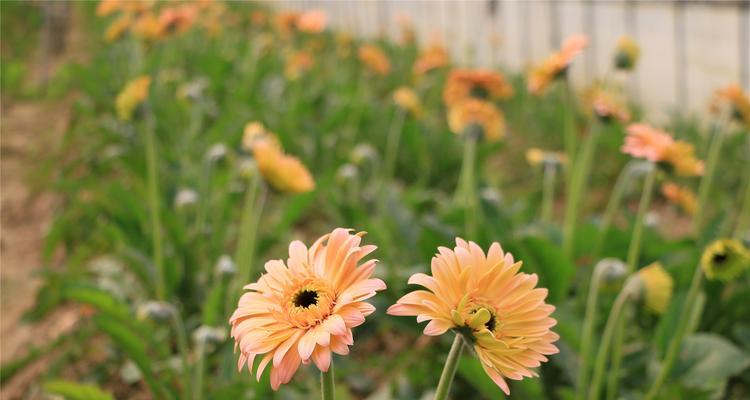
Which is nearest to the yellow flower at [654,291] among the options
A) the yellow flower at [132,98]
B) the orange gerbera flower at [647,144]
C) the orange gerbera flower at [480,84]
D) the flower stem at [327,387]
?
the orange gerbera flower at [647,144]

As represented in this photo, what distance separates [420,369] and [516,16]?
674 cm

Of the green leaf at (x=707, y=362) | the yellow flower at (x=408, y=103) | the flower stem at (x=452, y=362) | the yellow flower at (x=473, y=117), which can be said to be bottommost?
the green leaf at (x=707, y=362)

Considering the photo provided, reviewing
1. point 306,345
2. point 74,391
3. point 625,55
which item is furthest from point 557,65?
point 306,345

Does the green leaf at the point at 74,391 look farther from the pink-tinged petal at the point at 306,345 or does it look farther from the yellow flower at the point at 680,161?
the yellow flower at the point at 680,161

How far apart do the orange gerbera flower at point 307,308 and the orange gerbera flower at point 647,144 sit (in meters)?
0.95

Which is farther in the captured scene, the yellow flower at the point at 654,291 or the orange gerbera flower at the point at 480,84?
the orange gerbera flower at the point at 480,84

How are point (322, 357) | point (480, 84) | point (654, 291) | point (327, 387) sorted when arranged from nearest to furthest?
point (322, 357) < point (327, 387) < point (654, 291) < point (480, 84)

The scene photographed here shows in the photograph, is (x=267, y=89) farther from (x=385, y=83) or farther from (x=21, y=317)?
(x=21, y=317)

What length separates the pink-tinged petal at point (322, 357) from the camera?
67cm

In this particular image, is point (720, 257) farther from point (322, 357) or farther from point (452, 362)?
point (322, 357)

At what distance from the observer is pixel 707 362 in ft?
5.44

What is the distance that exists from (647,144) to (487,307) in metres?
1.00

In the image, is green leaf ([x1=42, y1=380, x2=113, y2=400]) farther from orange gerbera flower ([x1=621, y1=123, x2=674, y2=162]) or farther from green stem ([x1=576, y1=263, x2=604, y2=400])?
orange gerbera flower ([x1=621, y1=123, x2=674, y2=162])

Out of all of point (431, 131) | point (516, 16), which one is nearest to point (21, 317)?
point (431, 131)
